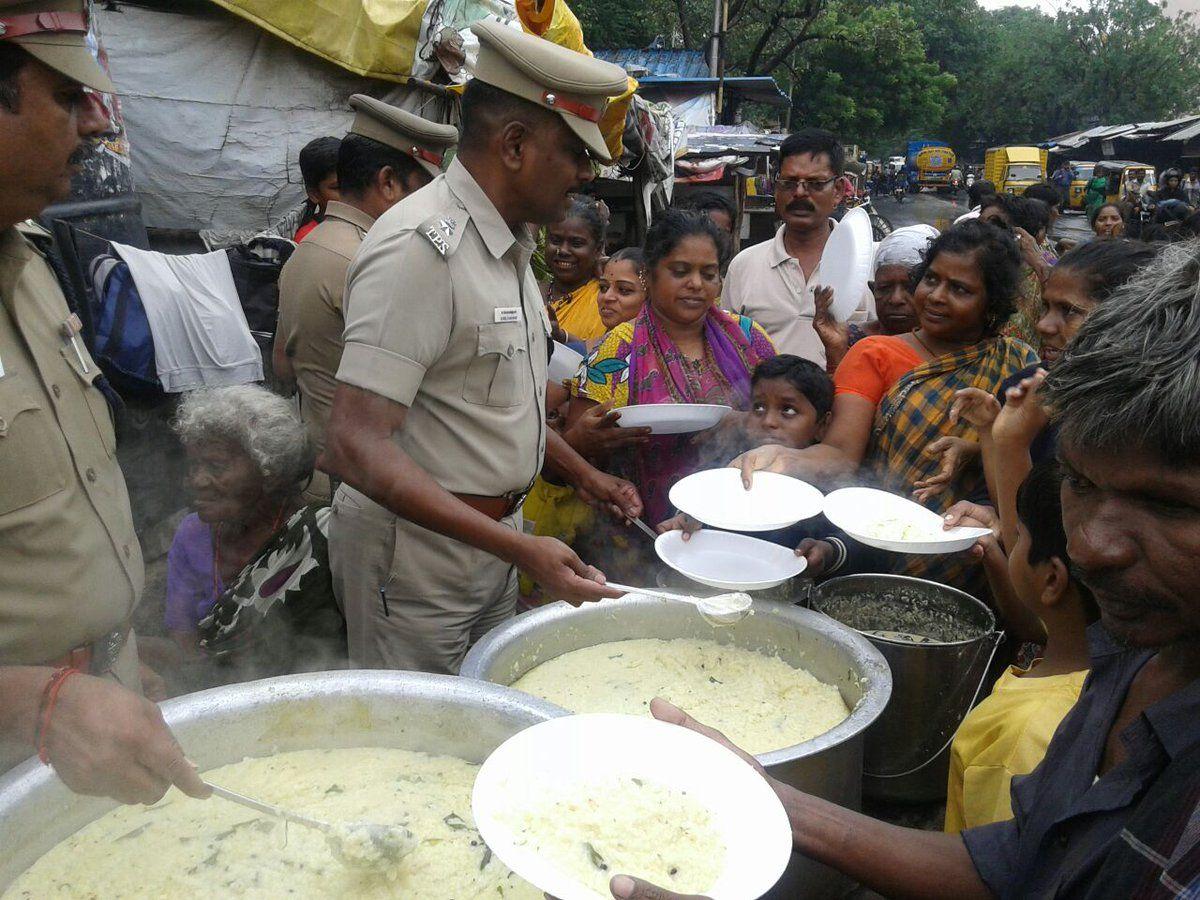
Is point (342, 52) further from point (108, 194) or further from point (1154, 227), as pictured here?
point (1154, 227)

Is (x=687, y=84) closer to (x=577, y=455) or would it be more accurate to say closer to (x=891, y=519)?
(x=577, y=455)

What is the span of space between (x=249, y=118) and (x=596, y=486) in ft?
15.5

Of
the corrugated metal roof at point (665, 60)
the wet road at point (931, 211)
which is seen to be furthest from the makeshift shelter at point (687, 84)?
the wet road at point (931, 211)

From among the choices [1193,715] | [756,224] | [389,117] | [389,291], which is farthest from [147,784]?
[756,224]

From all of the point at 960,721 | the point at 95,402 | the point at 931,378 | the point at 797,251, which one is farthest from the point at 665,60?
the point at 95,402

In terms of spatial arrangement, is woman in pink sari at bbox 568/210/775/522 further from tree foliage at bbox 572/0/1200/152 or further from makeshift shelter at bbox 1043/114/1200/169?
makeshift shelter at bbox 1043/114/1200/169

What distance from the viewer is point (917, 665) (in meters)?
2.58

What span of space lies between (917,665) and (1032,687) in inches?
26.1

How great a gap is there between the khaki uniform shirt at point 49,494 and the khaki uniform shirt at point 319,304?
173 cm

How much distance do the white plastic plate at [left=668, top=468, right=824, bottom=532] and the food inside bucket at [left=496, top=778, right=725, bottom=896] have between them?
1279 millimetres

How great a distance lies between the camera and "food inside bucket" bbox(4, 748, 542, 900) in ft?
4.48

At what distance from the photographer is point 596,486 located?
2914 millimetres

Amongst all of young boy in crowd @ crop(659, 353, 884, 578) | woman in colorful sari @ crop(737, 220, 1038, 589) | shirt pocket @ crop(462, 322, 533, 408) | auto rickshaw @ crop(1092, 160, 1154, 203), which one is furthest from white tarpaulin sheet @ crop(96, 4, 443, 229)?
auto rickshaw @ crop(1092, 160, 1154, 203)

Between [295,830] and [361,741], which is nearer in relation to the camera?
[295,830]
